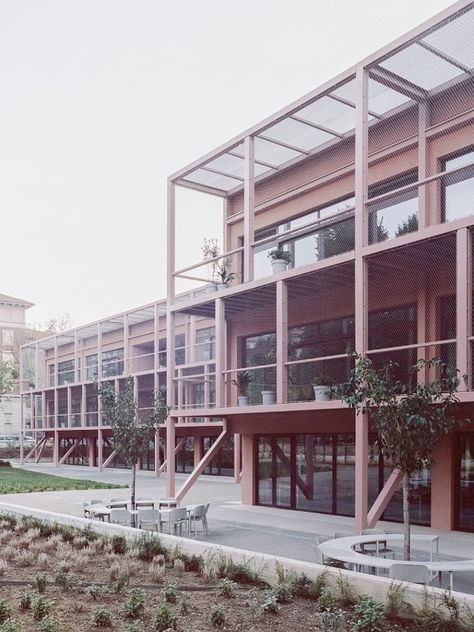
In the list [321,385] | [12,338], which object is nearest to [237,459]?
[321,385]

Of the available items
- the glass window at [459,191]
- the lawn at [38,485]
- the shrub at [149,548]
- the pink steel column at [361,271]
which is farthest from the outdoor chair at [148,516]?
the lawn at [38,485]

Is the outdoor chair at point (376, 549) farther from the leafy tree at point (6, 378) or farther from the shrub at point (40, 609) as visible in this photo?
the leafy tree at point (6, 378)

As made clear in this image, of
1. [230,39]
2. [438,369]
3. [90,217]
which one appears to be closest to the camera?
[438,369]

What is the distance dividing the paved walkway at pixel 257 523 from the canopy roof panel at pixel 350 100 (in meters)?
8.98

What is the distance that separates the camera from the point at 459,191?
14.5m

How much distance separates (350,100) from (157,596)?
11.7m

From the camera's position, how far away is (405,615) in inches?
295

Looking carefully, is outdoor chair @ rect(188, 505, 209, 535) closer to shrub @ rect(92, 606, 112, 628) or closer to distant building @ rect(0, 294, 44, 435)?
shrub @ rect(92, 606, 112, 628)

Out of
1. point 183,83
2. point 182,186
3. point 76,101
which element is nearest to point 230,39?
point 183,83

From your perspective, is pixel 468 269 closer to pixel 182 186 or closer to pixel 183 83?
pixel 182 186

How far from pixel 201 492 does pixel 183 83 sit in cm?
1324

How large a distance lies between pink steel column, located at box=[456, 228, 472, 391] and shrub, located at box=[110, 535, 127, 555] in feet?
20.0

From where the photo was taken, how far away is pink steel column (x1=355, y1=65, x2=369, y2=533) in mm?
13203

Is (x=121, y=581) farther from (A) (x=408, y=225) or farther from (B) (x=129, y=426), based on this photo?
(A) (x=408, y=225)
